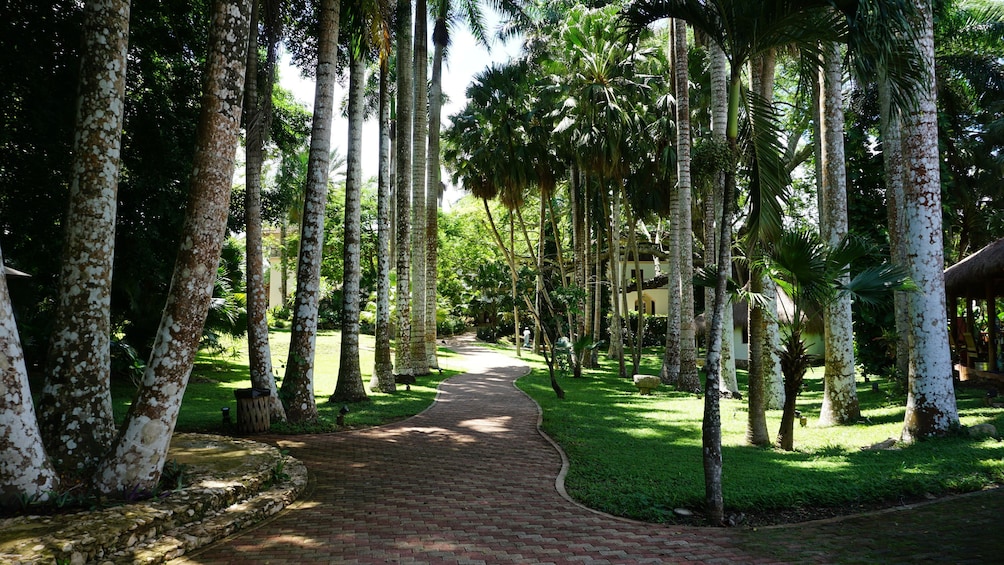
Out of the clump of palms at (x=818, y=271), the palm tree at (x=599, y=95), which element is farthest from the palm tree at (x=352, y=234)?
the palm tree at (x=599, y=95)

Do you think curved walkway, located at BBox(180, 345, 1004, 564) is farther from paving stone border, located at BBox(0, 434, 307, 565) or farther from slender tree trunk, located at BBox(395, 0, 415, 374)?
slender tree trunk, located at BBox(395, 0, 415, 374)

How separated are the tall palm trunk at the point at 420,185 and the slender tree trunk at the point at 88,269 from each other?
445 inches

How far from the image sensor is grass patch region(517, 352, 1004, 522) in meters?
6.25

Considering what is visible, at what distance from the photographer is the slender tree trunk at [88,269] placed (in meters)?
6.07

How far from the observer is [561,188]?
113ft

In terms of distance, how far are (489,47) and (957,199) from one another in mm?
17479

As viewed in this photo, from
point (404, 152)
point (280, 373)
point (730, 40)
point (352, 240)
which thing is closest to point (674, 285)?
point (404, 152)

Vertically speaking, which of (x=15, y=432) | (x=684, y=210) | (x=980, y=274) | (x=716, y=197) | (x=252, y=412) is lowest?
(x=252, y=412)

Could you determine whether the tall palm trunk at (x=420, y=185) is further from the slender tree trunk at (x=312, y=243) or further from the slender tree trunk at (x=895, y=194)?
the slender tree trunk at (x=895, y=194)

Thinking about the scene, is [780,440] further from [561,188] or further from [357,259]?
[561,188]

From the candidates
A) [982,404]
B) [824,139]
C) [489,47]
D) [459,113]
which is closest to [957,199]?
[982,404]

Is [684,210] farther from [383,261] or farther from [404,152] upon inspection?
[383,261]

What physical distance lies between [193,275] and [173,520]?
220 cm

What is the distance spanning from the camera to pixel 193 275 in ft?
18.7
